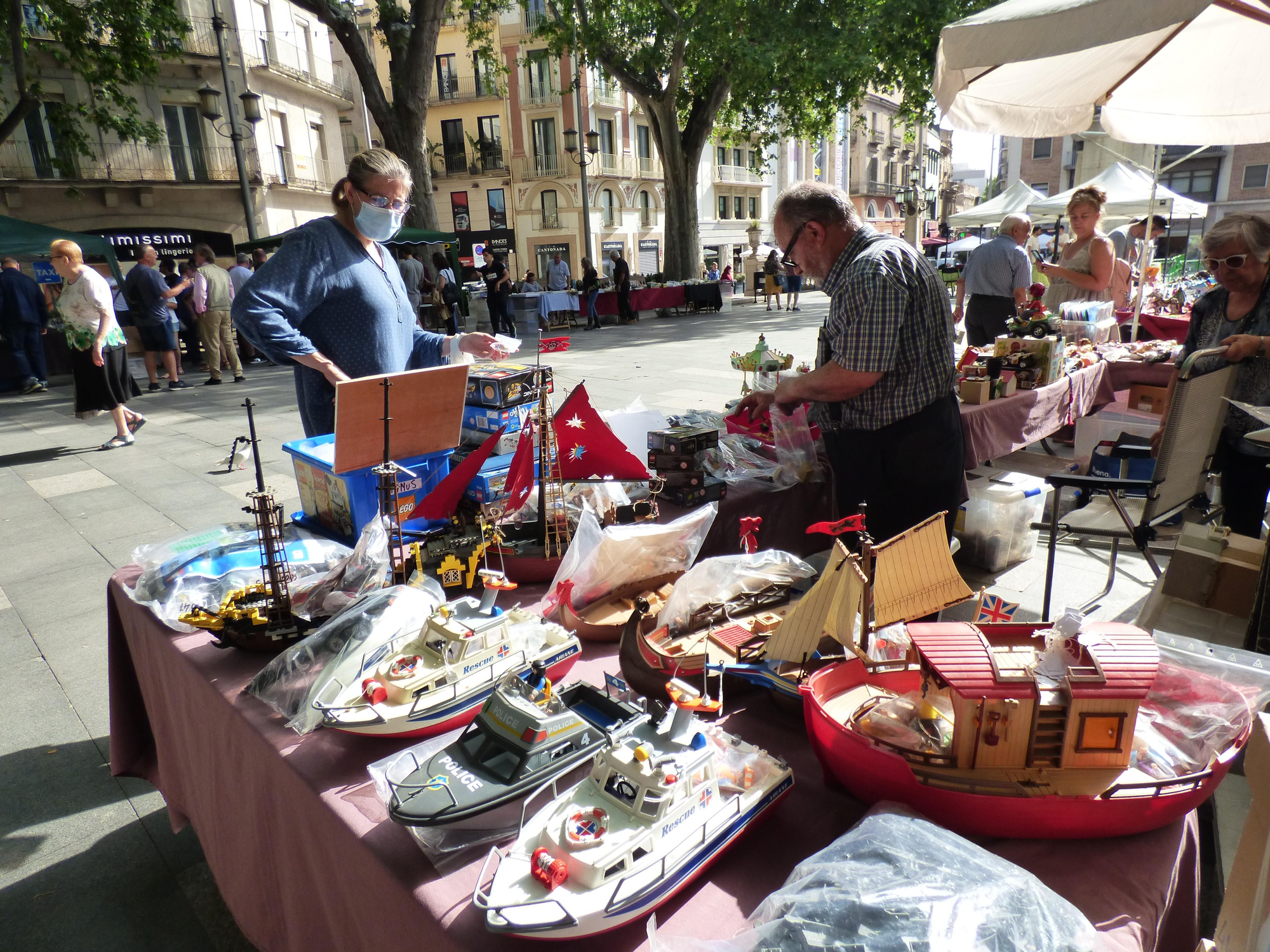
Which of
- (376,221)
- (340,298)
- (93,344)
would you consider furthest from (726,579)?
(93,344)

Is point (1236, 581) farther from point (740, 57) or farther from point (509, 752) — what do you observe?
point (740, 57)

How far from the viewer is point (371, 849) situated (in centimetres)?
112

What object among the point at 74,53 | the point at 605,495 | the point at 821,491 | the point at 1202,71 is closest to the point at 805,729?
the point at 605,495

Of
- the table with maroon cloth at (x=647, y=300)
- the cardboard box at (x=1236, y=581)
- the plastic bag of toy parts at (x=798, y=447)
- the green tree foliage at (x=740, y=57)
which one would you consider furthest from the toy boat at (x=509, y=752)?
the table with maroon cloth at (x=647, y=300)

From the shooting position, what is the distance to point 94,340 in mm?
6660

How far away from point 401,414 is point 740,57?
47.0 feet

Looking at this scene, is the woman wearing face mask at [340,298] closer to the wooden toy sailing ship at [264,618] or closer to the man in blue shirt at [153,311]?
the wooden toy sailing ship at [264,618]

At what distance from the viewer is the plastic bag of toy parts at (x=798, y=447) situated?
3041 millimetres

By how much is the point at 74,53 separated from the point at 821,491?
1353cm

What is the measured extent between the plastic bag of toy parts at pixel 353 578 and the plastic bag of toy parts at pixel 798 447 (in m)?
1.73

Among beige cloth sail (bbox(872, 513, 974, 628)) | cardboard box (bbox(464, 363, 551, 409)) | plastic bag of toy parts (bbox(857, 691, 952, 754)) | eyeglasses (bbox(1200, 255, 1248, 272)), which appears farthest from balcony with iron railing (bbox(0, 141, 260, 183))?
plastic bag of toy parts (bbox(857, 691, 952, 754))

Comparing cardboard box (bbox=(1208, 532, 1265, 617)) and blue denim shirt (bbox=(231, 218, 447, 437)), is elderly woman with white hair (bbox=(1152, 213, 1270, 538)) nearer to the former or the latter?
cardboard box (bbox=(1208, 532, 1265, 617))

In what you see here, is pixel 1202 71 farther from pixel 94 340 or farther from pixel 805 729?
pixel 94 340

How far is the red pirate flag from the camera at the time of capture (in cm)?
214
